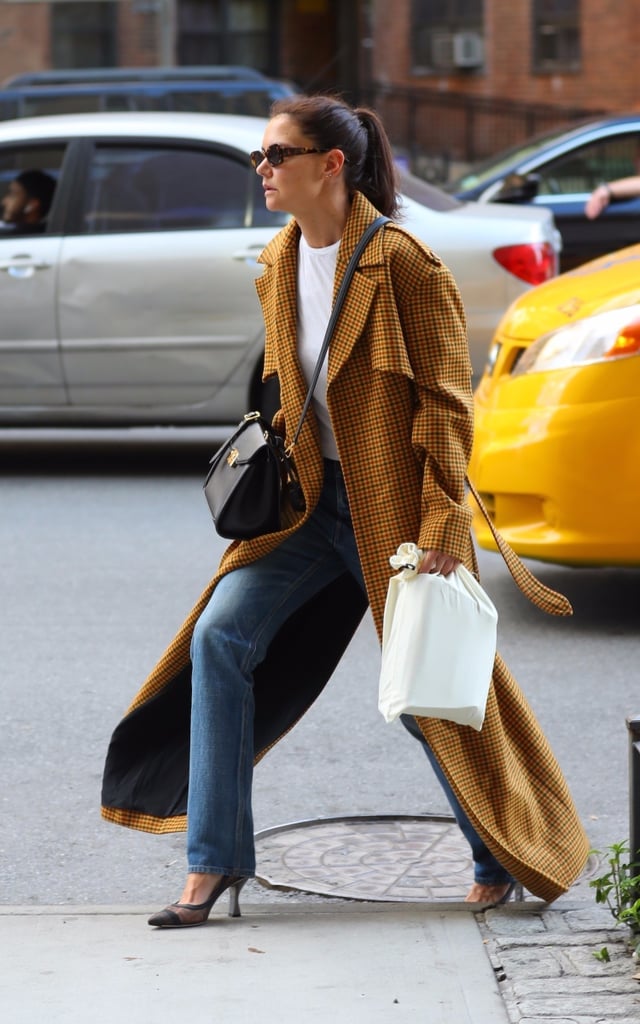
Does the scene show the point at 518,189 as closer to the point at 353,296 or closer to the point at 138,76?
the point at 138,76

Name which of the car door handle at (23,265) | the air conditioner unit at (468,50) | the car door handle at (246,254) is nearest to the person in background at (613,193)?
the car door handle at (246,254)

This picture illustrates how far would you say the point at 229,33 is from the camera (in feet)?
99.2

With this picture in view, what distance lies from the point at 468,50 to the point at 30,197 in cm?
2062

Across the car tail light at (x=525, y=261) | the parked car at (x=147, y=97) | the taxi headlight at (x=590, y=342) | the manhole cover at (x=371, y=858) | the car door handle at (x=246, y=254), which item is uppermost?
the parked car at (x=147, y=97)

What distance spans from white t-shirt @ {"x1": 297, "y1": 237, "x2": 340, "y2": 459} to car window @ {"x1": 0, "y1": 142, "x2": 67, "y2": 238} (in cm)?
595

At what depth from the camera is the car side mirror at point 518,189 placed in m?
12.5

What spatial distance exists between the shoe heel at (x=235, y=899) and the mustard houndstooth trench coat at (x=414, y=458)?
192 millimetres

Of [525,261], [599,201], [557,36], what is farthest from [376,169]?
[557,36]

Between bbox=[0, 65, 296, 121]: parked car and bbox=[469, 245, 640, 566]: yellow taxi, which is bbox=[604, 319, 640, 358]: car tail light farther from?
bbox=[0, 65, 296, 121]: parked car

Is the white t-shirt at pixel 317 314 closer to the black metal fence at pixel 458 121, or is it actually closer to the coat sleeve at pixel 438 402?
the coat sleeve at pixel 438 402

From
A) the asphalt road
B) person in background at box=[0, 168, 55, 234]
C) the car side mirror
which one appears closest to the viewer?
the asphalt road

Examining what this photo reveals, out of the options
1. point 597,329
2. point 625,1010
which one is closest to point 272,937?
point 625,1010

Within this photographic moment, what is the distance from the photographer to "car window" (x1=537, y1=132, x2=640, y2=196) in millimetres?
13907

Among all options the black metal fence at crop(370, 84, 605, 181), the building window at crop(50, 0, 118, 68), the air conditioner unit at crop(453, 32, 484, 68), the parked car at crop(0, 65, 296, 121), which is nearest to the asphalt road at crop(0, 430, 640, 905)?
the parked car at crop(0, 65, 296, 121)
